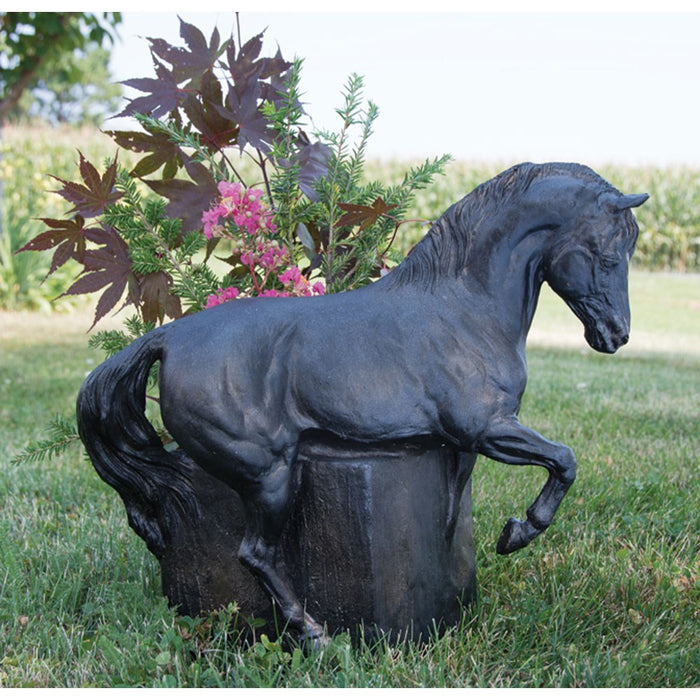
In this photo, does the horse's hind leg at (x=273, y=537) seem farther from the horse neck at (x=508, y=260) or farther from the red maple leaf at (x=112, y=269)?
the red maple leaf at (x=112, y=269)

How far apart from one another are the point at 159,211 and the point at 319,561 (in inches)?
47.4

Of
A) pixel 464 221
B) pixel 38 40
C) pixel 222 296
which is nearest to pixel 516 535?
pixel 464 221

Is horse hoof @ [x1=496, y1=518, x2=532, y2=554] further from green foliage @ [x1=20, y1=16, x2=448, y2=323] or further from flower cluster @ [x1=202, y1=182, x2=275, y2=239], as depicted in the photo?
flower cluster @ [x1=202, y1=182, x2=275, y2=239]

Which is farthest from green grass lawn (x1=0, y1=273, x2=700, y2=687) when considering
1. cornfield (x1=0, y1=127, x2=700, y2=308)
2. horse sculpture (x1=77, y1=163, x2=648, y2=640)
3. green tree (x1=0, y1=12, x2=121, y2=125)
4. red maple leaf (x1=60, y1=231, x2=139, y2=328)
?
cornfield (x1=0, y1=127, x2=700, y2=308)

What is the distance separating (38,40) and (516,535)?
6.93 meters

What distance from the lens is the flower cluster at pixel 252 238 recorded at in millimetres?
2273

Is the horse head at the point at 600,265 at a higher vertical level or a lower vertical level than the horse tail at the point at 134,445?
higher

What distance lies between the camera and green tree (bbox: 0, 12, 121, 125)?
271 inches

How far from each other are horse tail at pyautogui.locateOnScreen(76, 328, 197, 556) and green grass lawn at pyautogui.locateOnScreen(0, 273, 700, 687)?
28 centimetres

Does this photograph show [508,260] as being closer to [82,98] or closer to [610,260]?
[610,260]

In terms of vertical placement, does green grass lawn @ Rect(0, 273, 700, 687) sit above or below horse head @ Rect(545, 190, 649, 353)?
below

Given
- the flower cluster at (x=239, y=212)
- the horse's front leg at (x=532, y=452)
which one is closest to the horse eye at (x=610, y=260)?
the horse's front leg at (x=532, y=452)

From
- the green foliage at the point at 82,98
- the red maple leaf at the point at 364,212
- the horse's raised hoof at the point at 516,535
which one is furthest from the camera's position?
the green foliage at the point at 82,98

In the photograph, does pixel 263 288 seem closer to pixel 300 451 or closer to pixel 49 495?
pixel 300 451
